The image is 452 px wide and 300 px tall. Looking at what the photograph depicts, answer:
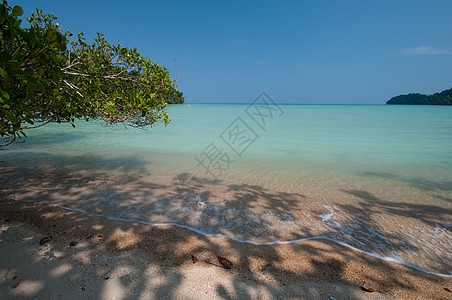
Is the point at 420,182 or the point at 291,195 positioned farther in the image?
the point at 420,182

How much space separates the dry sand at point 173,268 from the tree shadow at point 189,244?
0.05 ft

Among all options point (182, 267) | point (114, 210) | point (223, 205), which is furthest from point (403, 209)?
point (114, 210)

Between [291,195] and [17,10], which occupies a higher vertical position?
[17,10]

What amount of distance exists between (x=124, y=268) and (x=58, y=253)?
1.06 m

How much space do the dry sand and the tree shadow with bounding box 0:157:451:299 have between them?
1 centimetres

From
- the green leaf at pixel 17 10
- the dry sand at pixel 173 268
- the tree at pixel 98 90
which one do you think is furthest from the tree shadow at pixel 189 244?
the green leaf at pixel 17 10

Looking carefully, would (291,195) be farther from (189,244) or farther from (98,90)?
(98,90)

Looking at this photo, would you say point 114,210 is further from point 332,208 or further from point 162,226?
point 332,208

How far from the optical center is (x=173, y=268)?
288cm

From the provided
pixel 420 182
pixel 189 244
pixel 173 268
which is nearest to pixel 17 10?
pixel 173 268

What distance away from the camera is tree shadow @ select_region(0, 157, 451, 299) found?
2619 mm

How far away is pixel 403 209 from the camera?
550 cm

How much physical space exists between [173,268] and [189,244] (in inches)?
26.9

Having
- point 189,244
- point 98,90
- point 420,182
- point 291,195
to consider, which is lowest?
point 420,182
